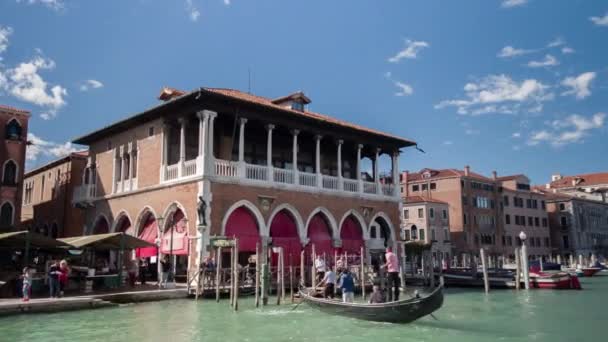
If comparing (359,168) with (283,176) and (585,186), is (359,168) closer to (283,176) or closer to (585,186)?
(283,176)

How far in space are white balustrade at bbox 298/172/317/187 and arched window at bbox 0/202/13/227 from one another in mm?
11974

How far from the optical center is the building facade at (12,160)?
72.5 ft

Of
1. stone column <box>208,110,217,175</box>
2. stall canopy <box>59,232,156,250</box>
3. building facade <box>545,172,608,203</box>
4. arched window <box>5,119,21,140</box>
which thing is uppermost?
building facade <box>545,172,608,203</box>

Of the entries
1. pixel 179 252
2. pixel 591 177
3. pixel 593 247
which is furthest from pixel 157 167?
pixel 591 177

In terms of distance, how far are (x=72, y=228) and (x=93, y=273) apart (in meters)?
9.08

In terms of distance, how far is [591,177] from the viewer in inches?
2778

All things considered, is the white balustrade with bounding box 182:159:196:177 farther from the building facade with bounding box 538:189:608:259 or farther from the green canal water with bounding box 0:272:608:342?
the building facade with bounding box 538:189:608:259

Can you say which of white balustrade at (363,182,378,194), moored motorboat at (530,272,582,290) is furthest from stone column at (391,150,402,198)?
moored motorboat at (530,272,582,290)

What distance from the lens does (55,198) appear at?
2683cm

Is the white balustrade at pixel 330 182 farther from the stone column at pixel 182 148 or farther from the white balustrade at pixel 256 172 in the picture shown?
the stone column at pixel 182 148

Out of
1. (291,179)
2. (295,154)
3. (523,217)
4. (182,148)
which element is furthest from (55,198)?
(523,217)

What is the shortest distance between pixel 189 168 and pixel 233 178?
61.2 inches

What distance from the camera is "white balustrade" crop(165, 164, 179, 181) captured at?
61.8ft

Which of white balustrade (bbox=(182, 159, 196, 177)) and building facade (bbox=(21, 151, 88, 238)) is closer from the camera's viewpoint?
white balustrade (bbox=(182, 159, 196, 177))
